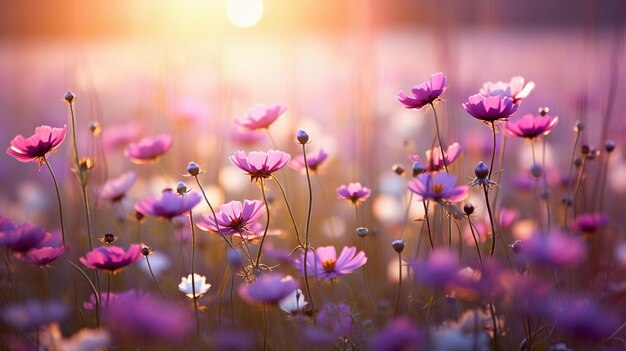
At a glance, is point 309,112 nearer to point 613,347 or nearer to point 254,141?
point 254,141

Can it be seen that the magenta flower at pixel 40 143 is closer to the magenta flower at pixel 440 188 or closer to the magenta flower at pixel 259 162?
the magenta flower at pixel 259 162

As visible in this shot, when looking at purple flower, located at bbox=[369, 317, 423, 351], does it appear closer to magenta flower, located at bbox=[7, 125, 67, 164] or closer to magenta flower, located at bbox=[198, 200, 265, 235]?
magenta flower, located at bbox=[198, 200, 265, 235]

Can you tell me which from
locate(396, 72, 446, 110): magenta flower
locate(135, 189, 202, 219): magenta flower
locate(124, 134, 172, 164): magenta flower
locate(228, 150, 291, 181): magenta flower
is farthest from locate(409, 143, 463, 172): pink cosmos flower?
locate(124, 134, 172, 164): magenta flower

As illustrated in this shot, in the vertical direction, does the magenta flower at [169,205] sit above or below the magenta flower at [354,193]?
above

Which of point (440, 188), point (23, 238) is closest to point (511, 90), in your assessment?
point (440, 188)

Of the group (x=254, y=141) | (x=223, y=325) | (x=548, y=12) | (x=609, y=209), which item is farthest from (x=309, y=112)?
(x=548, y=12)

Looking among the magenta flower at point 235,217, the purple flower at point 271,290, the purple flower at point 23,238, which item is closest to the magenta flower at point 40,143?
the purple flower at point 23,238
